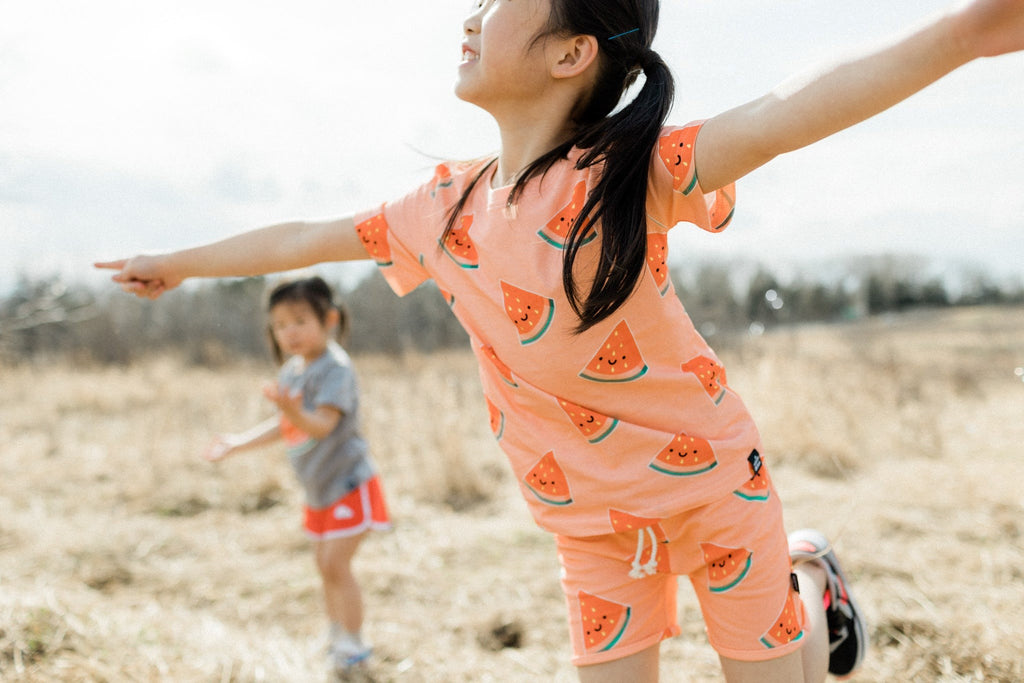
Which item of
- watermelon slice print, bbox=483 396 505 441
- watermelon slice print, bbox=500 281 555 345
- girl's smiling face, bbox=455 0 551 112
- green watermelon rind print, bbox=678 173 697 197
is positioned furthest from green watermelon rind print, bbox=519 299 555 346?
girl's smiling face, bbox=455 0 551 112

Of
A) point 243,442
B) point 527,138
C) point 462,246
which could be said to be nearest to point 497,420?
point 462,246

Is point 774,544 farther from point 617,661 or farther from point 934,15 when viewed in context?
point 934,15

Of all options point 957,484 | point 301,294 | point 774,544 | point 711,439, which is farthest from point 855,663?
point 957,484

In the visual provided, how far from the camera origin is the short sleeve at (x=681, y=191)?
1.38m

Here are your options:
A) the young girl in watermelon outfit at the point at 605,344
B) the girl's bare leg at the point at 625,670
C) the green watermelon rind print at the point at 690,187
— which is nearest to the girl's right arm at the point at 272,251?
the young girl in watermelon outfit at the point at 605,344

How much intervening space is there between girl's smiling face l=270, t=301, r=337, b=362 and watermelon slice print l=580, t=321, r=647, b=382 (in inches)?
68.1

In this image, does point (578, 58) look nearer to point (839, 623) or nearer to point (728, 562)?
point (728, 562)

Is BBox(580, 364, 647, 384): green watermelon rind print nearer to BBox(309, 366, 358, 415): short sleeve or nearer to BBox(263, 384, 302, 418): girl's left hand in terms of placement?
BBox(263, 384, 302, 418): girl's left hand

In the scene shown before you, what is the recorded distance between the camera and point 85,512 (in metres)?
4.99

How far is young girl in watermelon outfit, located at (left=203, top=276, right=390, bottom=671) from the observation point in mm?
2975

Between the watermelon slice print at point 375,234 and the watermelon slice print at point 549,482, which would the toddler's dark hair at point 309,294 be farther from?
the watermelon slice print at point 549,482

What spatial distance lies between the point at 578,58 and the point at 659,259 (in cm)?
42

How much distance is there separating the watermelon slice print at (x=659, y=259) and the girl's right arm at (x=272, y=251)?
694 mm

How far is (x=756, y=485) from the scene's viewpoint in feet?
5.52
